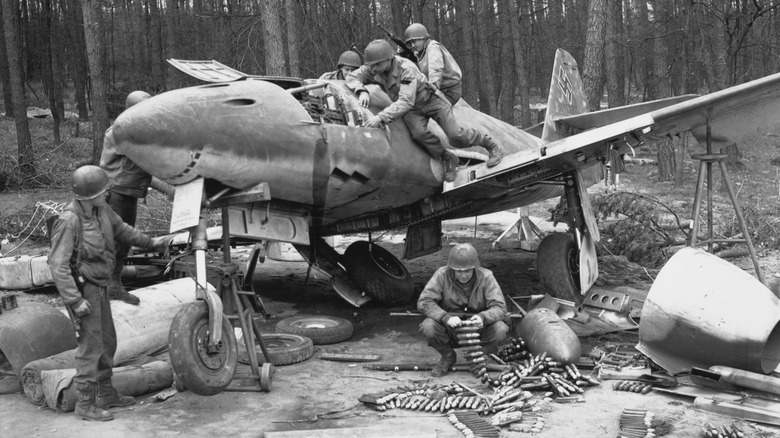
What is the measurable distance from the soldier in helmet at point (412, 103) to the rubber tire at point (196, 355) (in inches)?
118

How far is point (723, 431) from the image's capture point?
5.52 meters

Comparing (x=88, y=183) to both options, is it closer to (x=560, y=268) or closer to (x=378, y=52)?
(x=378, y=52)

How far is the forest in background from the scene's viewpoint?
17.2 meters

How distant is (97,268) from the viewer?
6246 millimetres

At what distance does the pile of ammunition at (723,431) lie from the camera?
215 inches

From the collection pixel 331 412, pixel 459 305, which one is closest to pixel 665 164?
pixel 459 305

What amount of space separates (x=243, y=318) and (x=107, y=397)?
1.32 metres

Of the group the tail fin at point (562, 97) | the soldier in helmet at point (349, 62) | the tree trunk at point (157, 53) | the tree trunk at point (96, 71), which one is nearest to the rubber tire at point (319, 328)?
the soldier in helmet at point (349, 62)

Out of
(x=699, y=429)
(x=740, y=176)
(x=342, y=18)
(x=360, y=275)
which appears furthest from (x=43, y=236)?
(x=740, y=176)

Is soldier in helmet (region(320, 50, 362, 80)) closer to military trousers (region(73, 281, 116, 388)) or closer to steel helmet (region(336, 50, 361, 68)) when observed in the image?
steel helmet (region(336, 50, 361, 68))

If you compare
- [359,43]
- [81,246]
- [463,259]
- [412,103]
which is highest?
[359,43]

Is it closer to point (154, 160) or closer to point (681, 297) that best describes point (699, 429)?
point (681, 297)

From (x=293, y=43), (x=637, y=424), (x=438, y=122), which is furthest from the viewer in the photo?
(x=293, y=43)

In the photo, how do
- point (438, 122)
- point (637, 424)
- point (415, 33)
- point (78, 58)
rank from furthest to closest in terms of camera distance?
point (78, 58), point (415, 33), point (438, 122), point (637, 424)
